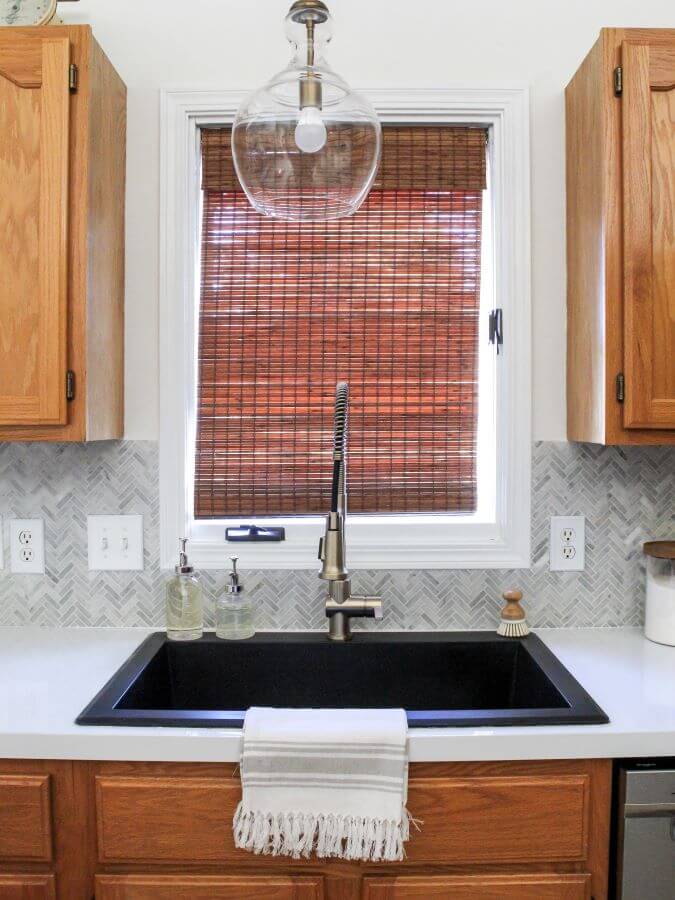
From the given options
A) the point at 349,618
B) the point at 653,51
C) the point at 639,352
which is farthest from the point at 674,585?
the point at 653,51

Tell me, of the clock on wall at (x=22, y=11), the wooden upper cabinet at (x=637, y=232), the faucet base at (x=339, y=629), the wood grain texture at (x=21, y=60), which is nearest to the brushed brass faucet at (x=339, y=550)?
the faucet base at (x=339, y=629)

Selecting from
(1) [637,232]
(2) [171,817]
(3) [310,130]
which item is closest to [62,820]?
(2) [171,817]

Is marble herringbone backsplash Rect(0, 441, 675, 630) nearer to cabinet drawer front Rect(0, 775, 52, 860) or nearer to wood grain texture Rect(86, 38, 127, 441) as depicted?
wood grain texture Rect(86, 38, 127, 441)

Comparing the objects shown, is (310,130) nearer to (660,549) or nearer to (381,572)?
(381,572)

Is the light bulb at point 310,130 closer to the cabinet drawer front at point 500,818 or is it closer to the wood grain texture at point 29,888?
the cabinet drawer front at point 500,818

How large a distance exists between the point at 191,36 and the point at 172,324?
676 mm

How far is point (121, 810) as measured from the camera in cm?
125

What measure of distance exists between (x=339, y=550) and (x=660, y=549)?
706 mm

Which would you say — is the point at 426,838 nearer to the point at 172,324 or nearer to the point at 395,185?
the point at 172,324

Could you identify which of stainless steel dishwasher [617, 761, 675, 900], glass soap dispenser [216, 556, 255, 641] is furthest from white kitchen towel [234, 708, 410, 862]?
glass soap dispenser [216, 556, 255, 641]

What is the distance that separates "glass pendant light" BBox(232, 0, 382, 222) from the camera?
3.62ft

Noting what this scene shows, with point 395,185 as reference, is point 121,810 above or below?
below

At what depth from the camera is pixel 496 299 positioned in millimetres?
1807

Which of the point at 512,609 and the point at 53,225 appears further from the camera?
the point at 512,609
